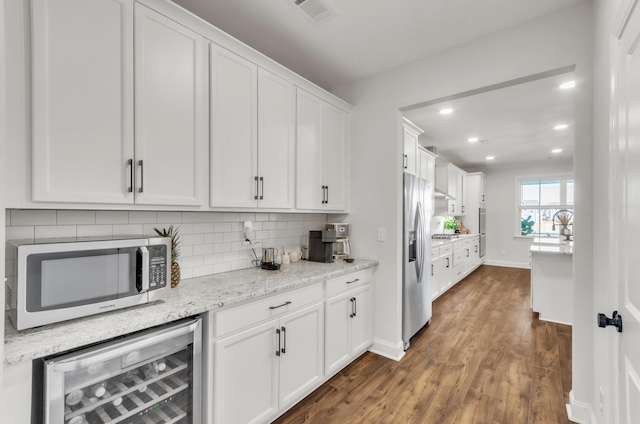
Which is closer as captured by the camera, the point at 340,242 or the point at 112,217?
the point at 112,217

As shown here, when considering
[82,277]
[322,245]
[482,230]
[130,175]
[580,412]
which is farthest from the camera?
[482,230]

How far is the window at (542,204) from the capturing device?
22.7 feet

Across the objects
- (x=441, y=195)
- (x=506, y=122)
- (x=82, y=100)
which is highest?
(x=506, y=122)

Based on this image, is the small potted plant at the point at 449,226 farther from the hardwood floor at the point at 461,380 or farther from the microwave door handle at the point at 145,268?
the microwave door handle at the point at 145,268

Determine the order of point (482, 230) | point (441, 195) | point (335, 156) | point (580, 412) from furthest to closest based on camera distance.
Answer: point (482, 230)
point (441, 195)
point (335, 156)
point (580, 412)

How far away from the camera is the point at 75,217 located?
1.56 metres

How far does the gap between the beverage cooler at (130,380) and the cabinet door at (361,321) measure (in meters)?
1.43

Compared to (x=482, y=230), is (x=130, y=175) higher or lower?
higher

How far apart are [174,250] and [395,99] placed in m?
2.27

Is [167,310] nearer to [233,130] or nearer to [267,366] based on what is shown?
[267,366]

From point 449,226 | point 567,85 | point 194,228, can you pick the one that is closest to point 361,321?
point 194,228

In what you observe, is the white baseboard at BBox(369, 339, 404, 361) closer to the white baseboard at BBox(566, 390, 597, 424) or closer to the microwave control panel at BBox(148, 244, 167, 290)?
the white baseboard at BBox(566, 390, 597, 424)

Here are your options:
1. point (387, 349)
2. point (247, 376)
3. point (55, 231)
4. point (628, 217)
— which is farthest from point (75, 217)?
point (387, 349)

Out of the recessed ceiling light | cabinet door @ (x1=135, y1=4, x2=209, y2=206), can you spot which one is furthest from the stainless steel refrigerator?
cabinet door @ (x1=135, y1=4, x2=209, y2=206)
